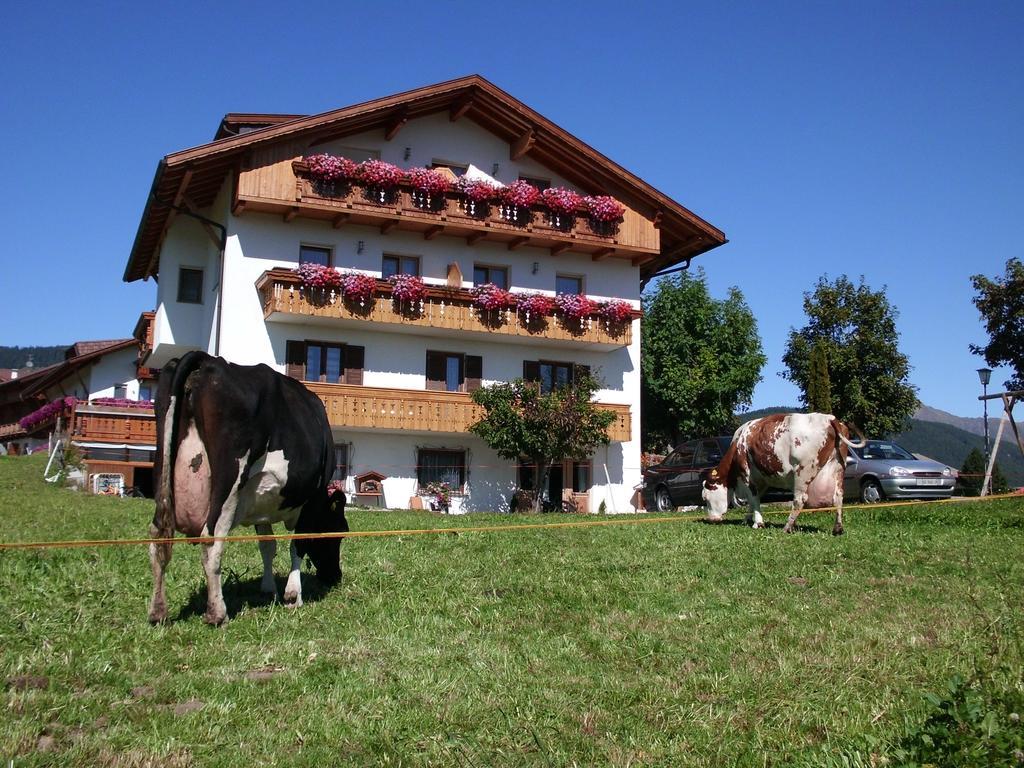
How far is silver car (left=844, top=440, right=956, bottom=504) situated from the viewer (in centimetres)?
2475

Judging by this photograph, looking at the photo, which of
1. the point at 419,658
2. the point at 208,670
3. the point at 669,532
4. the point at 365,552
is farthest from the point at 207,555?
the point at 669,532

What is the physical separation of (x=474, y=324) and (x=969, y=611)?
78.2 feet

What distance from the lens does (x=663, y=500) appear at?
30078mm

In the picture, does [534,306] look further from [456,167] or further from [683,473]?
[683,473]

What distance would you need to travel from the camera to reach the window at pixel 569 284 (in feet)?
117

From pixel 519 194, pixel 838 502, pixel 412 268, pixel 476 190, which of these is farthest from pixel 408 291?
pixel 838 502

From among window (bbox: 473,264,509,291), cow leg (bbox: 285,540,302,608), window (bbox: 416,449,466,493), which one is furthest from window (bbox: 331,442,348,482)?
cow leg (bbox: 285,540,302,608)

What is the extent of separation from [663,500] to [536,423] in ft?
14.4

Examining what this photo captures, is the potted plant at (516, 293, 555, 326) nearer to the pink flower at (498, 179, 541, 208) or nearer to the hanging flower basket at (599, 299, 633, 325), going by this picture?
the hanging flower basket at (599, 299, 633, 325)

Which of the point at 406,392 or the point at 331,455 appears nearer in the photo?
the point at 331,455

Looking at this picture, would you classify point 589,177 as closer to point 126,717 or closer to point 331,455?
point 331,455

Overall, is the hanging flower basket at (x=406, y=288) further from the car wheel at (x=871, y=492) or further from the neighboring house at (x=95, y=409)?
the car wheel at (x=871, y=492)

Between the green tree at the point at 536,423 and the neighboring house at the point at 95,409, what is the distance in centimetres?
1053

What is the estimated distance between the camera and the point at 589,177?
35.3 m
